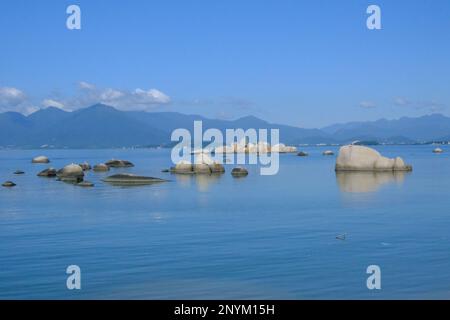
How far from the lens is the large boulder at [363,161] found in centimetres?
6297

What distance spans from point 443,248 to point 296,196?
68.8ft

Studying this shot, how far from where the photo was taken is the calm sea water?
1596 centimetres

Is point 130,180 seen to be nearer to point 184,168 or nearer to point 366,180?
point 184,168

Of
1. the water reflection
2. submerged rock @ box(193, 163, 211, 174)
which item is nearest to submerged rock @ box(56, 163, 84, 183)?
submerged rock @ box(193, 163, 211, 174)

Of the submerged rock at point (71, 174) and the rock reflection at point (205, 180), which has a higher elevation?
the submerged rock at point (71, 174)

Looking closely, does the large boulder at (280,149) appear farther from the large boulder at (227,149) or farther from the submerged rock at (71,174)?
the submerged rock at (71,174)

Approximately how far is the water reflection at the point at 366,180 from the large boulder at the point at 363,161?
3.21 feet

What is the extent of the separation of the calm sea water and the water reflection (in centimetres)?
266

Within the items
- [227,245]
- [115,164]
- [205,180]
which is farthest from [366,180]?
[115,164]

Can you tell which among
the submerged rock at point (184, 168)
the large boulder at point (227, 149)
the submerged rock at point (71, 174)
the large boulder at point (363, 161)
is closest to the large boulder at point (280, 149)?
the large boulder at point (227, 149)

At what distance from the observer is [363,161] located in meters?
62.9

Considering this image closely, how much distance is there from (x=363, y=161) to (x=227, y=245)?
142ft

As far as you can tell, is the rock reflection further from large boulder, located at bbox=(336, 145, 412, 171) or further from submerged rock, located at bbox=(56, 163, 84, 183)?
large boulder, located at bbox=(336, 145, 412, 171)

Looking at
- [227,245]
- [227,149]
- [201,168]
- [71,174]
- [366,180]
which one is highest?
[227,149]
